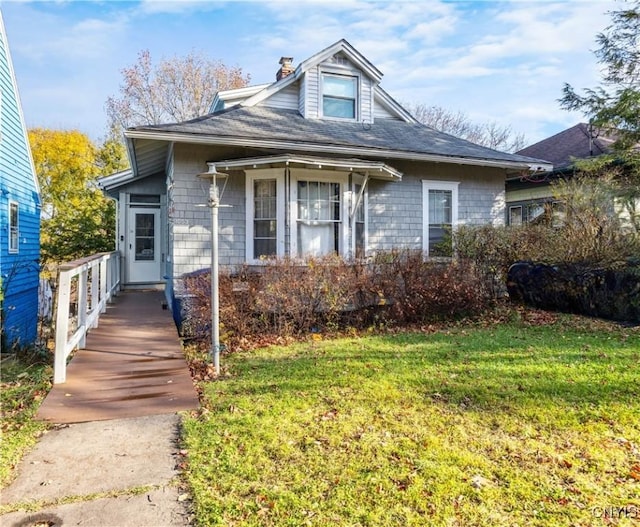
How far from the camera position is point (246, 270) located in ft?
23.8

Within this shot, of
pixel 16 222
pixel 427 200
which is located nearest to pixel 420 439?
pixel 427 200

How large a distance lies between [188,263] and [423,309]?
4.78 meters

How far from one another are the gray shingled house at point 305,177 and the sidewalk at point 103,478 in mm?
4441

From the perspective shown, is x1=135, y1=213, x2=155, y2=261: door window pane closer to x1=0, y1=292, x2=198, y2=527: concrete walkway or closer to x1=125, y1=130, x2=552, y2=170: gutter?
x1=125, y1=130, x2=552, y2=170: gutter

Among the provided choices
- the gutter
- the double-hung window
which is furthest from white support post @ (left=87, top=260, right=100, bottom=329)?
the double-hung window

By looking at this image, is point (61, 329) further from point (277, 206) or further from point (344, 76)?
point (344, 76)

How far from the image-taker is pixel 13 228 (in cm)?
1148

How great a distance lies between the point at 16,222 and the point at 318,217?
8365 mm

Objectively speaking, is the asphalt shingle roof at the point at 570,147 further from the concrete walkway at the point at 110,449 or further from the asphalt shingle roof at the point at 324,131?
the concrete walkway at the point at 110,449

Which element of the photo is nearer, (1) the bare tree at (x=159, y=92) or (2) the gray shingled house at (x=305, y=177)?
(2) the gray shingled house at (x=305, y=177)

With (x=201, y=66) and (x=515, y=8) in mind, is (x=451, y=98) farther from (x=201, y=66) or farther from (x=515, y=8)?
(x=515, y=8)

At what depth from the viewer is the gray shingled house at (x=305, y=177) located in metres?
8.94

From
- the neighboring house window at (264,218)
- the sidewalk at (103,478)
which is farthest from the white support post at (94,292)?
the sidewalk at (103,478)

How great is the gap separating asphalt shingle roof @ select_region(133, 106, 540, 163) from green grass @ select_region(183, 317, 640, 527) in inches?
199
